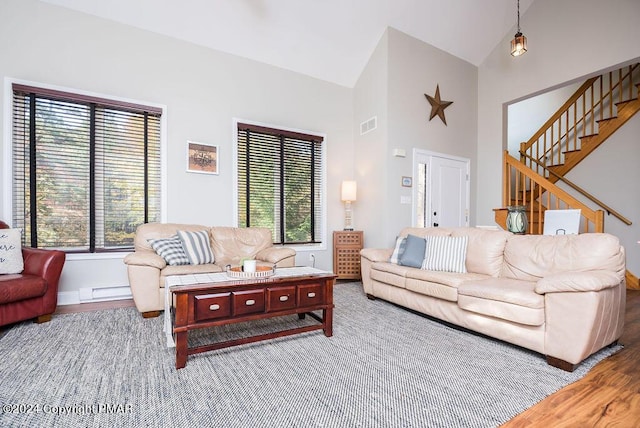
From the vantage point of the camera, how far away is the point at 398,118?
4.88m

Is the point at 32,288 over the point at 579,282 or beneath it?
beneath

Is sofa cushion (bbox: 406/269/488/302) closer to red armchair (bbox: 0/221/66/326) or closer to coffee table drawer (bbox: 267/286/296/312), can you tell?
coffee table drawer (bbox: 267/286/296/312)

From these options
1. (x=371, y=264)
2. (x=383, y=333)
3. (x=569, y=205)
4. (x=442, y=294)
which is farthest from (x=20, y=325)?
(x=569, y=205)

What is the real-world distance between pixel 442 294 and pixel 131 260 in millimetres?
2873

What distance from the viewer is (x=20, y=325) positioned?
280 centimetres

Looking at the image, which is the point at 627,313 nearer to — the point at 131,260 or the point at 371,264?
the point at 371,264

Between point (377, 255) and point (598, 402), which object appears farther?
point (377, 255)

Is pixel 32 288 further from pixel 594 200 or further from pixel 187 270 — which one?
pixel 594 200

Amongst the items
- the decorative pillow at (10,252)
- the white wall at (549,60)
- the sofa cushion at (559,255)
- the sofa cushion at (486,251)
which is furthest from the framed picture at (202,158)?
the white wall at (549,60)

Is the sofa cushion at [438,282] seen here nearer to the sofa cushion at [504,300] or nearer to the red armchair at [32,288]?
the sofa cushion at [504,300]

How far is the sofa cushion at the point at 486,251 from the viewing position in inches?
121

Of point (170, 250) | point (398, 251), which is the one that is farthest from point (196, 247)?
point (398, 251)

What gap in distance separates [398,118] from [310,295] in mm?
3394

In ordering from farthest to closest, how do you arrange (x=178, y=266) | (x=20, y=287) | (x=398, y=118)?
(x=398, y=118) < (x=178, y=266) < (x=20, y=287)
